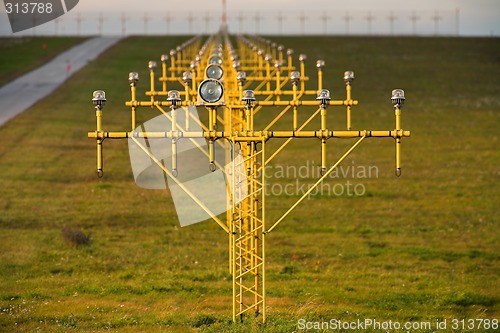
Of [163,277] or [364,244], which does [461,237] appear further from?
[163,277]

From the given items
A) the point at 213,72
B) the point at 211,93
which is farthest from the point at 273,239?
the point at 211,93

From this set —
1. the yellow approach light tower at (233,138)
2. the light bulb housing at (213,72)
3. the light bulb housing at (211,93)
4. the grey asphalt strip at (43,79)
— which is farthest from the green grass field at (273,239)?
the light bulb housing at (213,72)

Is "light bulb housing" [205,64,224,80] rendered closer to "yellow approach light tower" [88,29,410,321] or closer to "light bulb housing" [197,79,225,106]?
"yellow approach light tower" [88,29,410,321]

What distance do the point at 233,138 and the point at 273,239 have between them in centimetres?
1204

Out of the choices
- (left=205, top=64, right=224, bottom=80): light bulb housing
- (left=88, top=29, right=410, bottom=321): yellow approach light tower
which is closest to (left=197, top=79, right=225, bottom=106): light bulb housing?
(left=88, top=29, right=410, bottom=321): yellow approach light tower

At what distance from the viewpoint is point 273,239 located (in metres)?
27.6

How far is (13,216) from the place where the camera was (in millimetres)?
30047

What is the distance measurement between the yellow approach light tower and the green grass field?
2.39 feet

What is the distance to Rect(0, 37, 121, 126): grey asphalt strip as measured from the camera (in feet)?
181

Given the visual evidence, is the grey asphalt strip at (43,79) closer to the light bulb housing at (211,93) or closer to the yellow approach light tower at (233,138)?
the yellow approach light tower at (233,138)

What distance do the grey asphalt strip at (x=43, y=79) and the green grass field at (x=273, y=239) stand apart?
1405mm

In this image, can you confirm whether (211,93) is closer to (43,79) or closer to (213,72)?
(213,72)

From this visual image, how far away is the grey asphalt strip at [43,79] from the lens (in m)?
55.2

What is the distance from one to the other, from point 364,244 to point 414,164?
48.8 feet
